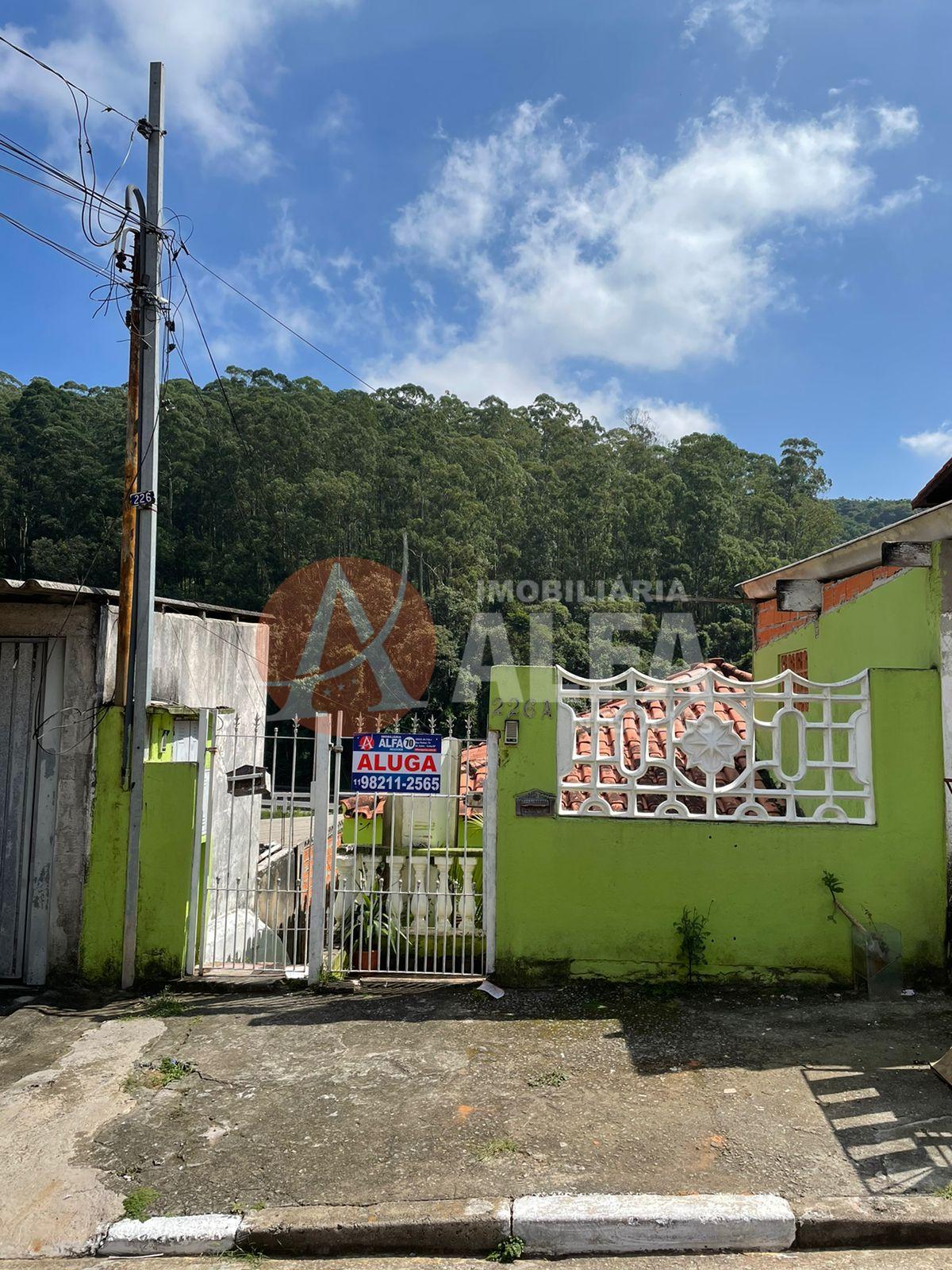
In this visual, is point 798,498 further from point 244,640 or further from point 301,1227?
point 301,1227

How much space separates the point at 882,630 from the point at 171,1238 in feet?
19.3

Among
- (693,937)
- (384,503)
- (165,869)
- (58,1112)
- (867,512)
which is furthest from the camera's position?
(867,512)

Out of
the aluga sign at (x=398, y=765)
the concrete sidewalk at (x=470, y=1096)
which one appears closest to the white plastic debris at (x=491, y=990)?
the concrete sidewalk at (x=470, y=1096)

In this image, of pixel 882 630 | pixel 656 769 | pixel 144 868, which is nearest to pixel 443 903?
pixel 144 868

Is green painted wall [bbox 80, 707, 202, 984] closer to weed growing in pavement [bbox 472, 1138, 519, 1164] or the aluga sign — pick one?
the aluga sign

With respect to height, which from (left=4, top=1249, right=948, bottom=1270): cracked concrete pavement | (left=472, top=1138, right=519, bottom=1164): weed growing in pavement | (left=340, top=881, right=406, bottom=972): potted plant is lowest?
(left=4, top=1249, right=948, bottom=1270): cracked concrete pavement

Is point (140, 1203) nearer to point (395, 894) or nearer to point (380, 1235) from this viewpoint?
point (380, 1235)

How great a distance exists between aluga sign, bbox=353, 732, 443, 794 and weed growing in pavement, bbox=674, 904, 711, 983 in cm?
190

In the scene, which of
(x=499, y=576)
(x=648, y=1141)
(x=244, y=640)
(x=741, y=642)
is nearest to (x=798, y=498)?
(x=741, y=642)

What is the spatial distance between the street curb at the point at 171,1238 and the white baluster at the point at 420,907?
2.59 metres

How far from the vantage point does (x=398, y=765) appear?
19.4 ft

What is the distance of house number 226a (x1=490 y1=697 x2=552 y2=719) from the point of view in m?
5.83

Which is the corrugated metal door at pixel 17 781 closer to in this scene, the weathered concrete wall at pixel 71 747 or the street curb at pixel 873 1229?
the weathered concrete wall at pixel 71 747

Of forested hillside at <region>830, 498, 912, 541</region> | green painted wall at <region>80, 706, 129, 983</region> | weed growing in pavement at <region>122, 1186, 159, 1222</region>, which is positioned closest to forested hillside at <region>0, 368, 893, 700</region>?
forested hillside at <region>830, 498, 912, 541</region>
